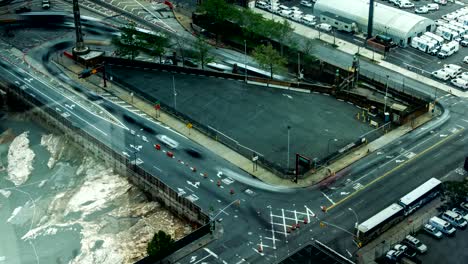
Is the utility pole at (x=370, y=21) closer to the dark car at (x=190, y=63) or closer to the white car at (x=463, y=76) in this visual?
the white car at (x=463, y=76)

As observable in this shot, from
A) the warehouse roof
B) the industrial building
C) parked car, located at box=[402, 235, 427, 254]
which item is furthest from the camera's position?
the warehouse roof

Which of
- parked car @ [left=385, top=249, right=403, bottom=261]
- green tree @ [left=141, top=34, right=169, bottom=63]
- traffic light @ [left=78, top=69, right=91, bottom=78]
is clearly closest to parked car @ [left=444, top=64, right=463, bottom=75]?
green tree @ [left=141, top=34, right=169, bottom=63]

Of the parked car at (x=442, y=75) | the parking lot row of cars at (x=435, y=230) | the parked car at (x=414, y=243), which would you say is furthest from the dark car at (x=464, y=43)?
the parked car at (x=414, y=243)

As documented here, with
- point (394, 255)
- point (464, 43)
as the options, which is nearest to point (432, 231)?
point (394, 255)

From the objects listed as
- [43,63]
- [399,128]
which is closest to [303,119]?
[399,128]

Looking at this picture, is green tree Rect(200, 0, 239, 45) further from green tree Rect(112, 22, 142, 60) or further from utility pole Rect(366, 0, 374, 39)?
utility pole Rect(366, 0, 374, 39)

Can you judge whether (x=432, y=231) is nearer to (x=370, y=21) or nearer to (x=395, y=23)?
(x=370, y=21)
